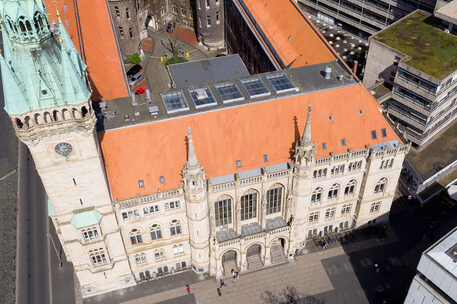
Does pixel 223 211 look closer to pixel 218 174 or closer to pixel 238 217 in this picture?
pixel 238 217

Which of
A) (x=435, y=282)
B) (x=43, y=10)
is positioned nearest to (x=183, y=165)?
(x=43, y=10)

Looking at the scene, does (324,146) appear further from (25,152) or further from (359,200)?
(25,152)

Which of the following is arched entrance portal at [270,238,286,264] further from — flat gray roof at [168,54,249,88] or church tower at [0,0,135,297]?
flat gray roof at [168,54,249,88]

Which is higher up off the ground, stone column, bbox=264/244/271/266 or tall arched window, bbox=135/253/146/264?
tall arched window, bbox=135/253/146/264

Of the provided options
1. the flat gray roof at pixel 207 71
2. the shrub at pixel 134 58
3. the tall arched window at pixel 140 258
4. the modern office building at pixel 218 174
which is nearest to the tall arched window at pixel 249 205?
the modern office building at pixel 218 174

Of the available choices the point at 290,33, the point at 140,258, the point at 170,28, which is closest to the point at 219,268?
the point at 140,258

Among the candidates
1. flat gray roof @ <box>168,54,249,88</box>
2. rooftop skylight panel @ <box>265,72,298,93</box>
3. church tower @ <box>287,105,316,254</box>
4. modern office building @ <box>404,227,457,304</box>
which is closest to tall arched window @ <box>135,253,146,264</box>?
church tower @ <box>287,105,316,254</box>

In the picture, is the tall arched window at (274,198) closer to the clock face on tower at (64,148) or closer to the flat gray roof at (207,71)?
the clock face on tower at (64,148)
